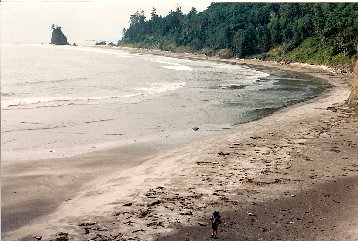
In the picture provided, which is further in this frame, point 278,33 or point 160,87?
point 278,33

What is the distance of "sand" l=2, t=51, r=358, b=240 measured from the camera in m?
12.5

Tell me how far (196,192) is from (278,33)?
12198 centimetres

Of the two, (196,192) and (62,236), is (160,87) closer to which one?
(196,192)

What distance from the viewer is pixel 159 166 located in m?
19.6

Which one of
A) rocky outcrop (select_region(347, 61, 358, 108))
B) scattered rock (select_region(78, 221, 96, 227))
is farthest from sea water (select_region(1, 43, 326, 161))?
scattered rock (select_region(78, 221, 96, 227))

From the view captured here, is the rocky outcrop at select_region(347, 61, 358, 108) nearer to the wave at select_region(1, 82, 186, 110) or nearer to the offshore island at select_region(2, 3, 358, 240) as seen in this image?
the offshore island at select_region(2, 3, 358, 240)

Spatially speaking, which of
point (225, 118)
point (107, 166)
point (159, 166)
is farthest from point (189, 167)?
point (225, 118)

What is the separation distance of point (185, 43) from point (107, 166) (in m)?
Result: 173

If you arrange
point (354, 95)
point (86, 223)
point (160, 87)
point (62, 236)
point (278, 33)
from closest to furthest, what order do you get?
point (62, 236) → point (86, 223) → point (354, 95) → point (160, 87) → point (278, 33)

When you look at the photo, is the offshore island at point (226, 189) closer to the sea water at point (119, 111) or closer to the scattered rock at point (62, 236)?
the scattered rock at point (62, 236)

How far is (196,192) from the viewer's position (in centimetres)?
1572

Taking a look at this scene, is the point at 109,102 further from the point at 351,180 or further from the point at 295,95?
the point at 351,180

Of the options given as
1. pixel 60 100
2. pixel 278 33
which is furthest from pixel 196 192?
pixel 278 33

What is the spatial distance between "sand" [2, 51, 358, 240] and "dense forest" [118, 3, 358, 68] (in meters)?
66.3
